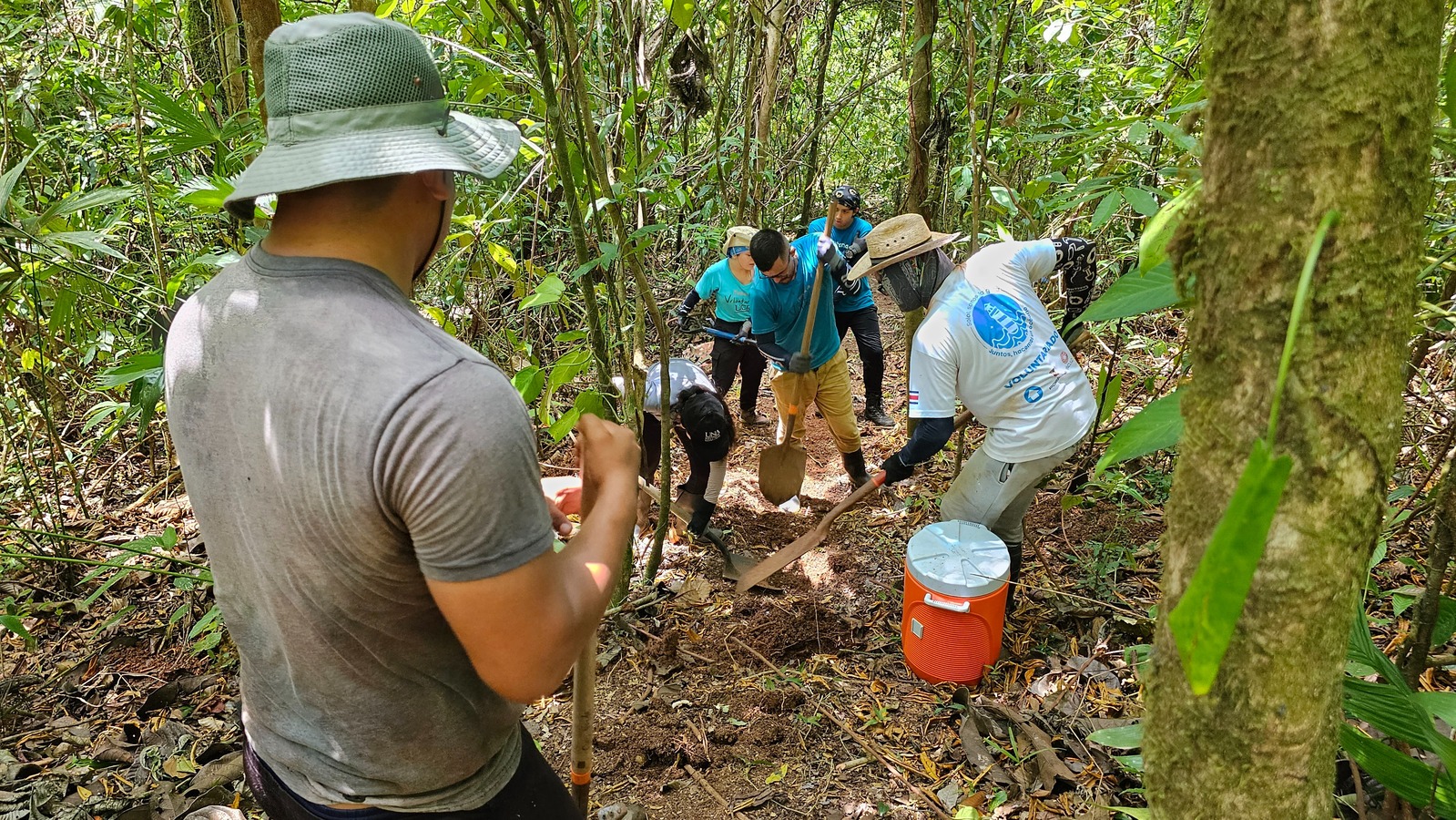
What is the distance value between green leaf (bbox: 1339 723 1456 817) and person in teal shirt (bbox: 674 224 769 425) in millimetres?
3987

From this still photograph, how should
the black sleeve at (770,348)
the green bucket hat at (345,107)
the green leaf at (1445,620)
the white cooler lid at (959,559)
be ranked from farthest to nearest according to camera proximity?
the black sleeve at (770,348)
the white cooler lid at (959,559)
the green leaf at (1445,620)
the green bucket hat at (345,107)

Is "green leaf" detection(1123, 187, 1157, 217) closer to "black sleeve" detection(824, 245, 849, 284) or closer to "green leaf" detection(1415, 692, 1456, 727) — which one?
"green leaf" detection(1415, 692, 1456, 727)

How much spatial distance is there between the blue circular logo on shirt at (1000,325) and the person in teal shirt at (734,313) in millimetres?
2081

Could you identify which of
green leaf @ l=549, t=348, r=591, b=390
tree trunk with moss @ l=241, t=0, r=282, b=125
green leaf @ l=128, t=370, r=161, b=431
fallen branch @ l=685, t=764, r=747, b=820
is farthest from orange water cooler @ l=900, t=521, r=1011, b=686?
tree trunk with moss @ l=241, t=0, r=282, b=125

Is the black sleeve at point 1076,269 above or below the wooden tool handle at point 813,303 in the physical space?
above

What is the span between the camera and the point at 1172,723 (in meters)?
0.72

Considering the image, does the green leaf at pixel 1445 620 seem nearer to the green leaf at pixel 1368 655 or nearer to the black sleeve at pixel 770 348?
the green leaf at pixel 1368 655

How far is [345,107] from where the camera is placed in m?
1.07

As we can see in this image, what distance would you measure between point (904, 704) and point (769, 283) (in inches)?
103

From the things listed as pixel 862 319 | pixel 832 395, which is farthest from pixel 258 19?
pixel 862 319

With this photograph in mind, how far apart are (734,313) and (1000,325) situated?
243 cm

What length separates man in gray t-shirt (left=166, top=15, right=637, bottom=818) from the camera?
949 millimetres

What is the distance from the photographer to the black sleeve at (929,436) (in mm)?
3207

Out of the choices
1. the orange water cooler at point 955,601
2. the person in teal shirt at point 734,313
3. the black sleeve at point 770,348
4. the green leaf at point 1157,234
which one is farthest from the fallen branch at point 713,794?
the person in teal shirt at point 734,313
